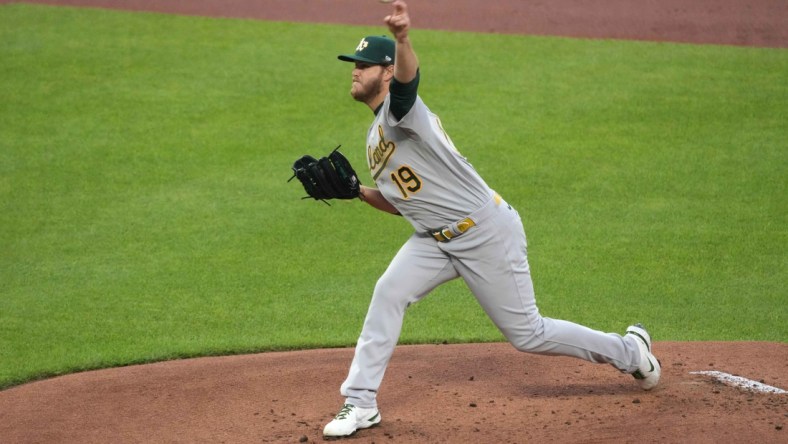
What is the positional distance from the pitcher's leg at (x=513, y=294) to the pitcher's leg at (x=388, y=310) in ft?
0.45

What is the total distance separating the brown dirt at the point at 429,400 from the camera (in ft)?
16.0

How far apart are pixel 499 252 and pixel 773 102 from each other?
631 cm

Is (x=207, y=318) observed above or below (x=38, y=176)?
below

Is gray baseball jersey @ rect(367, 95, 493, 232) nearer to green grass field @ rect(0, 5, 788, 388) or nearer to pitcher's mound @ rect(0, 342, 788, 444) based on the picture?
pitcher's mound @ rect(0, 342, 788, 444)

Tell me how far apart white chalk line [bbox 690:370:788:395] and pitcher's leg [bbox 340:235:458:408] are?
1.50 m

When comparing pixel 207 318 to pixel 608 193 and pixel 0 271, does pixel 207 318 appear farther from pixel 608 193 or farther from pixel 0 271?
pixel 608 193

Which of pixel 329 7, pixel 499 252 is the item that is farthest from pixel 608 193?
pixel 329 7

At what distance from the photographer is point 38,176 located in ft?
30.2

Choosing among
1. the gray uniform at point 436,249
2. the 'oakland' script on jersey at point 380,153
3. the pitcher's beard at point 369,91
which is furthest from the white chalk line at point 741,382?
the pitcher's beard at point 369,91

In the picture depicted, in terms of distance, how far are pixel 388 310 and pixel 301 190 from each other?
13.3 ft

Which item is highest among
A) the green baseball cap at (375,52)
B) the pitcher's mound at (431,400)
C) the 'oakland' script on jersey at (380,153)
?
the green baseball cap at (375,52)

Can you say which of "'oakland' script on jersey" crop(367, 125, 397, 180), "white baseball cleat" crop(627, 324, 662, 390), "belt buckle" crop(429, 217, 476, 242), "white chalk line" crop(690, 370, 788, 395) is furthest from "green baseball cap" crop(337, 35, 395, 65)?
"white chalk line" crop(690, 370, 788, 395)

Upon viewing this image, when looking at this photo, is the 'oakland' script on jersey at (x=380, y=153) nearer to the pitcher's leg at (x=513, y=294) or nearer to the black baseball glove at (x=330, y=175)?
the black baseball glove at (x=330, y=175)

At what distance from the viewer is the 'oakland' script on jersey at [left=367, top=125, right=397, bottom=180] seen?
4.95 meters
